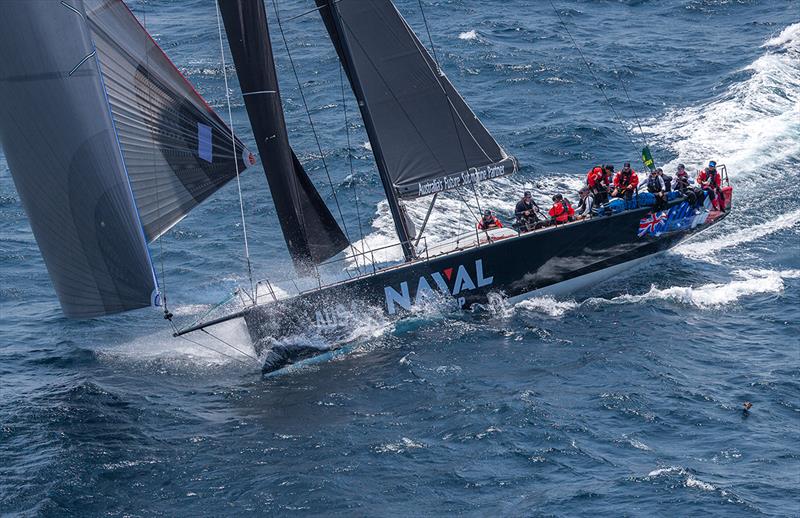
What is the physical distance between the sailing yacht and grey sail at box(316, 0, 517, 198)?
0.11 feet

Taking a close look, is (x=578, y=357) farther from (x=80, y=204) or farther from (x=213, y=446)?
(x=80, y=204)

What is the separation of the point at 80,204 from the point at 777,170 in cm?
2209

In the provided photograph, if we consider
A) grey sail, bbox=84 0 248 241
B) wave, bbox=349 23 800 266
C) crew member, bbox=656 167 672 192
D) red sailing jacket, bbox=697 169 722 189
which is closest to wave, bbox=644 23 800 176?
wave, bbox=349 23 800 266

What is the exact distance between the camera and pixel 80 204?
67.7 ft

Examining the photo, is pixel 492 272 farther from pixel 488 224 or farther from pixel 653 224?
pixel 653 224

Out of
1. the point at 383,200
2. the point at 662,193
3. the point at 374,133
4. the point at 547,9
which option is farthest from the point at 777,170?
the point at 547,9

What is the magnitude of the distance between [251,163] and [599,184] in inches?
390

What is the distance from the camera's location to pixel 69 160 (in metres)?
20.3

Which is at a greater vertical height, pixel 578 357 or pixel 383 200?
pixel 383 200

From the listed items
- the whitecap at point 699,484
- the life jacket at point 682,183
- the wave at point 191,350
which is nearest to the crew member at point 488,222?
the life jacket at point 682,183

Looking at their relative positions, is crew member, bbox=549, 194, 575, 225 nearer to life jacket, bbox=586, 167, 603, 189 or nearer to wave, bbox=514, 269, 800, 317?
life jacket, bbox=586, 167, 603, 189

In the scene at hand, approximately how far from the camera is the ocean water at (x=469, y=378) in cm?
1884

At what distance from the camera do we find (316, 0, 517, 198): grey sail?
81.6 feet

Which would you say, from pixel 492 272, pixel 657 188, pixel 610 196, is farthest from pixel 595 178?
pixel 492 272
